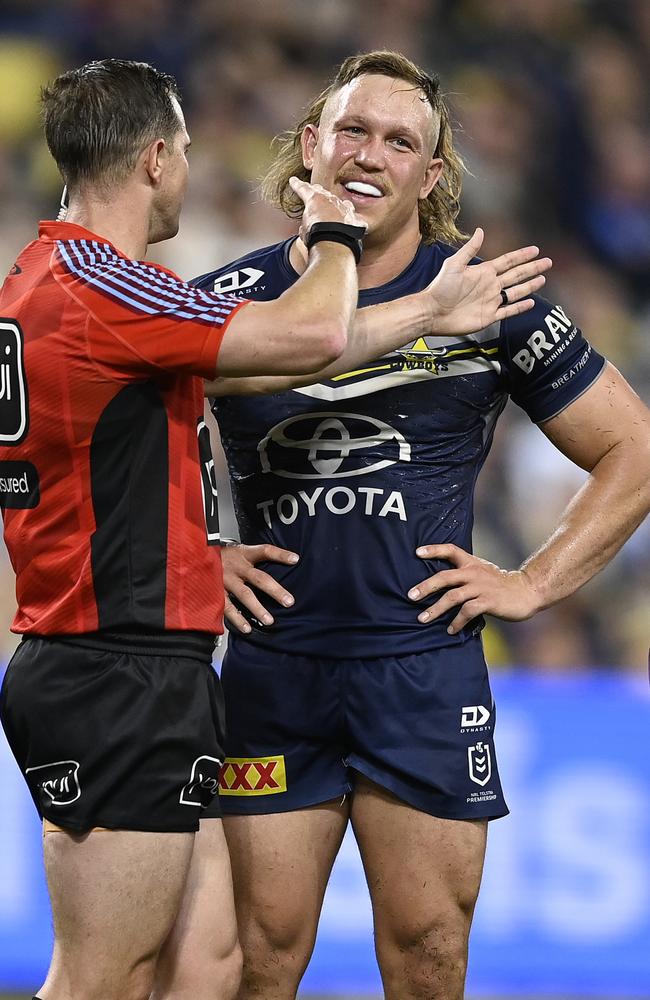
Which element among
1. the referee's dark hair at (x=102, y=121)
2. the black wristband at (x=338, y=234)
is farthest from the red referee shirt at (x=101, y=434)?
the black wristband at (x=338, y=234)

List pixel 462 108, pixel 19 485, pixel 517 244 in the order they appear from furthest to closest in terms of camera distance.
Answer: pixel 462 108 → pixel 517 244 → pixel 19 485

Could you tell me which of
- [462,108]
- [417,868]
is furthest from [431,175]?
[462,108]

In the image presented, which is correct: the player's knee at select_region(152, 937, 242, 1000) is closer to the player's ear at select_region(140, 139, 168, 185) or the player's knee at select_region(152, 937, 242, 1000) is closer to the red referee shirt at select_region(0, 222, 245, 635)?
the red referee shirt at select_region(0, 222, 245, 635)

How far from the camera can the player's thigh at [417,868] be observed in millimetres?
2932

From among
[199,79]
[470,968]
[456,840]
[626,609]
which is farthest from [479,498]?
[456,840]

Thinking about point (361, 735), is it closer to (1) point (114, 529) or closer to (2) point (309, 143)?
(1) point (114, 529)

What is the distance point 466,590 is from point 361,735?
39cm

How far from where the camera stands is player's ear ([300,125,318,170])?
3.28 meters

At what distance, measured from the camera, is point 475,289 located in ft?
9.09

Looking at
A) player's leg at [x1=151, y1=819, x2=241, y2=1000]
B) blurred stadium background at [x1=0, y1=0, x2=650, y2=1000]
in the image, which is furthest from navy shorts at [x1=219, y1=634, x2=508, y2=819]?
blurred stadium background at [x1=0, y1=0, x2=650, y2=1000]

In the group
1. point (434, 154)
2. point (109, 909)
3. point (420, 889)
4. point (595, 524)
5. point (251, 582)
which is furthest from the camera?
point (434, 154)

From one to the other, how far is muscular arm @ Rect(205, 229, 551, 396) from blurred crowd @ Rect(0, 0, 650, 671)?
13.1 feet

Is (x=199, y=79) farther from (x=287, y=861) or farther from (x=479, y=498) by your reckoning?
(x=287, y=861)

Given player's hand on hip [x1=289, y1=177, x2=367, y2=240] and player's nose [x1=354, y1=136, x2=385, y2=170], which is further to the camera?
player's nose [x1=354, y1=136, x2=385, y2=170]
